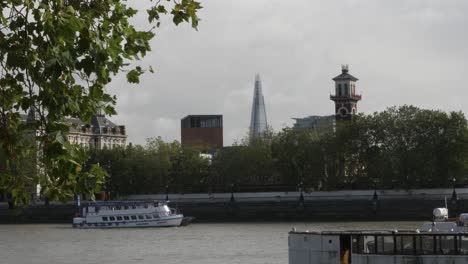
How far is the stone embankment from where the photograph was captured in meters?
104

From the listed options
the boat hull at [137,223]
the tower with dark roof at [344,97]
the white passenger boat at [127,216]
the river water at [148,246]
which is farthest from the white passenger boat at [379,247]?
the tower with dark roof at [344,97]

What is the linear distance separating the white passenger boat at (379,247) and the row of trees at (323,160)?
70.7m

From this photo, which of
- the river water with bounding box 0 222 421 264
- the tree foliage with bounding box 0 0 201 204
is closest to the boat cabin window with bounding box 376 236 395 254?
the river water with bounding box 0 222 421 264

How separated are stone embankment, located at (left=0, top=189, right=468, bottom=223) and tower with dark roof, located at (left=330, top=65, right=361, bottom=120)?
2659cm

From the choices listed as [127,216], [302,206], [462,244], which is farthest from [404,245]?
[302,206]

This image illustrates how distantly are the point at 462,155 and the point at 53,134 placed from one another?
9834 cm

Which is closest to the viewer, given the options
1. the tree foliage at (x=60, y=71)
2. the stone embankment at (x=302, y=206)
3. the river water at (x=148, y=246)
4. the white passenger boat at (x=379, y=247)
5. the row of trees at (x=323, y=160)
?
the tree foliage at (x=60, y=71)

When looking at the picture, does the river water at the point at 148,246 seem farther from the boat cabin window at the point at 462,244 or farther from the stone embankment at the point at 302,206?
the stone embankment at the point at 302,206

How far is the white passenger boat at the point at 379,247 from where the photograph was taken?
117 ft

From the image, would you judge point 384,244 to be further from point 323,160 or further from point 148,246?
point 323,160

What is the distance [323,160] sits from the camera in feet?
376

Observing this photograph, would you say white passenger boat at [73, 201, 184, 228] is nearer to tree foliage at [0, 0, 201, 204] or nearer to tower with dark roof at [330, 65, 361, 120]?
tower with dark roof at [330, 65, 361, 120]

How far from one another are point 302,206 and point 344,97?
108ft

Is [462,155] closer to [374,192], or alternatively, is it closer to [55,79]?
[374,192]
